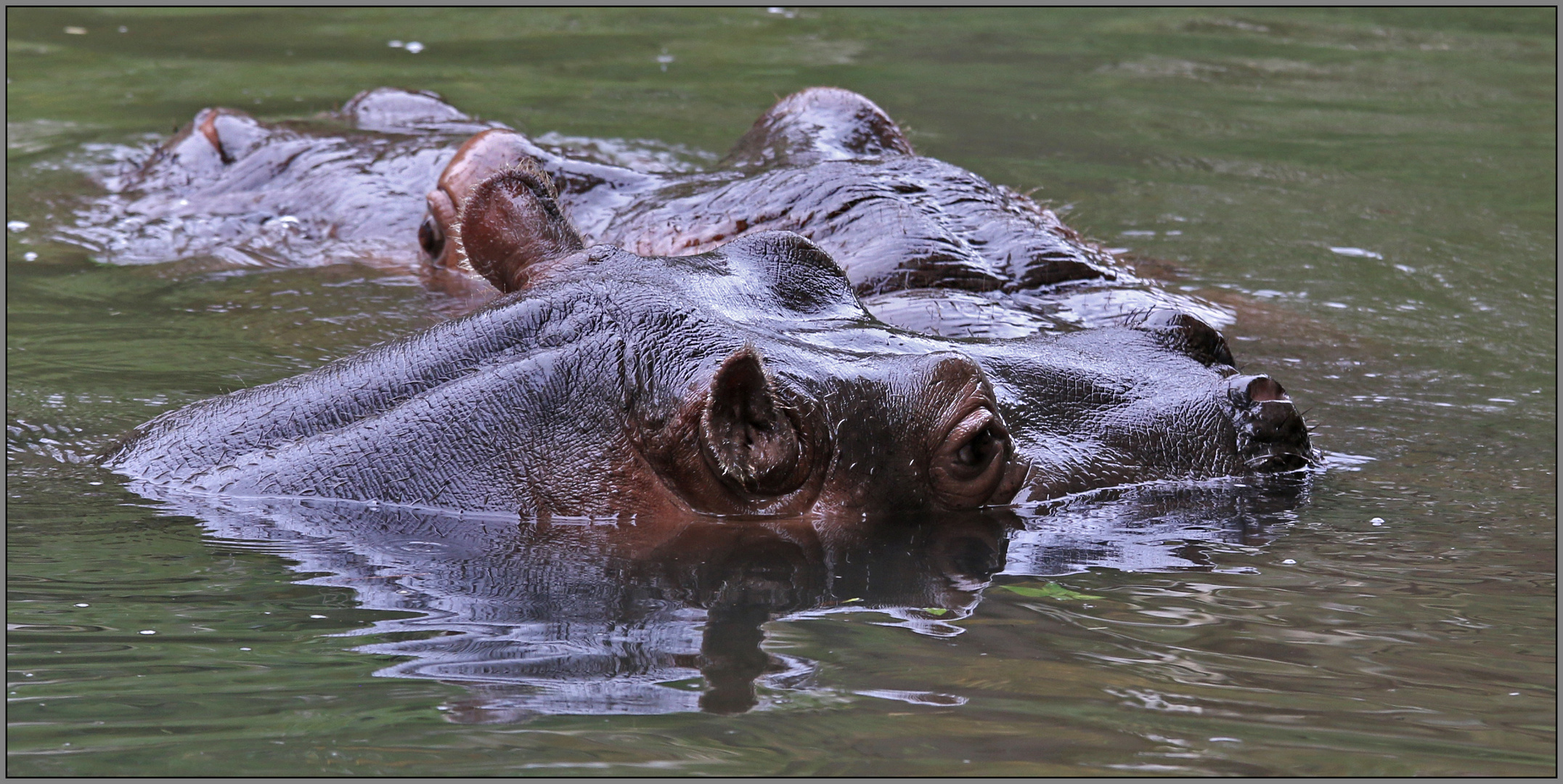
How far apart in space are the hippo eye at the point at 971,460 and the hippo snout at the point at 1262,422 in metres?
0.77

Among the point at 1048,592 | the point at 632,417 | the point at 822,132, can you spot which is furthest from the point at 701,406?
Result: the point at 822,132

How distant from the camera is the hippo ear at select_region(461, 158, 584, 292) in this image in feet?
14.9

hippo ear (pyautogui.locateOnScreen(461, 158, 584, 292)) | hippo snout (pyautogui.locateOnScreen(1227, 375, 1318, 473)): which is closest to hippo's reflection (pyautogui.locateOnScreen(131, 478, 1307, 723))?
hippo snout (pyautogui.locateOnScreen(1227, 375, 1318, 473))

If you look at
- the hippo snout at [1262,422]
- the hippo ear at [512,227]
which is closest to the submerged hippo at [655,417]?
the hippo ear at [512,227]

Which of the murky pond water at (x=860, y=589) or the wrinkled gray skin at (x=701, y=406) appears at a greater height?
the wrinkled gray skin at (x=701, y=406)

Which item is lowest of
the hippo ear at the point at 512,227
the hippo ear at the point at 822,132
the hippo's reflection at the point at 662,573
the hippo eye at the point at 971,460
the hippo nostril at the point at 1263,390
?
the hippo's reflection at the point at 662,573

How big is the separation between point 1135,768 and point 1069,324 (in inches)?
124

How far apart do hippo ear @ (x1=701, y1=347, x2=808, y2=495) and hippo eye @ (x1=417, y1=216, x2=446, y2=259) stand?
3629 mm

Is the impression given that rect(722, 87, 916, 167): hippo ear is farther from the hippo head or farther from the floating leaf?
the floating leaf

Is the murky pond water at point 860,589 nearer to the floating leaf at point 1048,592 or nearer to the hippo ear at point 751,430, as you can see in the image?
the floating leaf at point 1048,592

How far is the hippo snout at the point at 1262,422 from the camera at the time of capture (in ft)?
14.9

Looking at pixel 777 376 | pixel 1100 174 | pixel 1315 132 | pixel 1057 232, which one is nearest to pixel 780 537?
pixel 777 376

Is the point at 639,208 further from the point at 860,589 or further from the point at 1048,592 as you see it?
the point at 1048,592

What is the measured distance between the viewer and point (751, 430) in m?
3.80
